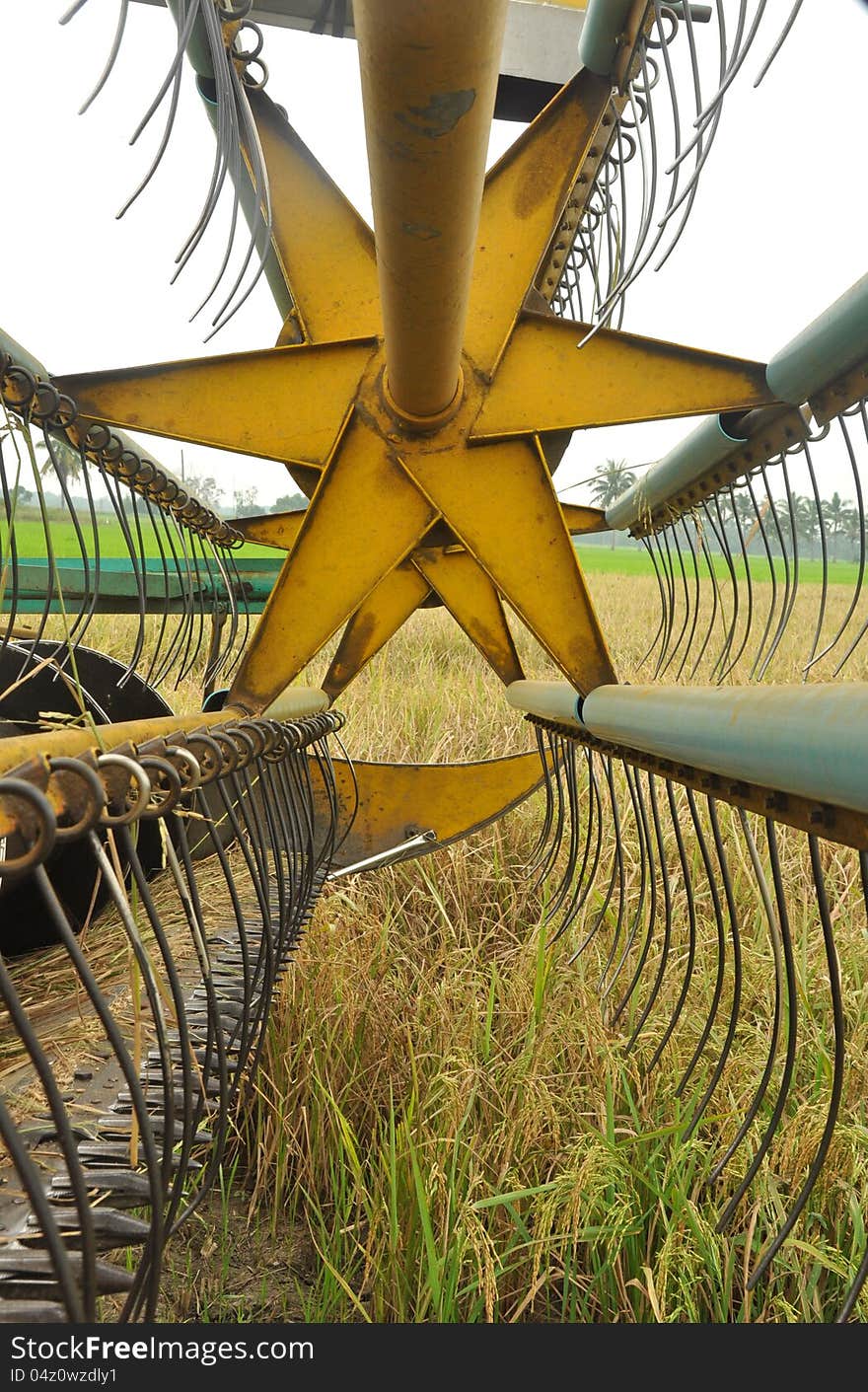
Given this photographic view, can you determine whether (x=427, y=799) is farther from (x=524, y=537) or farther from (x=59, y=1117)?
(x=59, y=1117)

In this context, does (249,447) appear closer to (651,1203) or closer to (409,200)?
(409,200)

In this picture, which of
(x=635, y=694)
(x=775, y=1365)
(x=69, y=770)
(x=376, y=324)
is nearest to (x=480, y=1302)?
(x=775, y=1365)

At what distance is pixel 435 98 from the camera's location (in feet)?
3.38

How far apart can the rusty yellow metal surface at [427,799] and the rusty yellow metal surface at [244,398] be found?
1.36 m

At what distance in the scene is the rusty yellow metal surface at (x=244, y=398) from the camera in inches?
77.0

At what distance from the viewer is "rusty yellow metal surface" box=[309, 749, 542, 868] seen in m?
3.23

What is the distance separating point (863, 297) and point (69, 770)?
154 cm

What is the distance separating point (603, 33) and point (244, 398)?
1100 mm

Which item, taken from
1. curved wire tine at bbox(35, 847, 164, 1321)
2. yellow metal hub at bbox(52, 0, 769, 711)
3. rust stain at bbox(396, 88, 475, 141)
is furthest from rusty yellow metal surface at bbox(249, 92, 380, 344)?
curved wire tine at bbox(35, 847, 164, 1321)

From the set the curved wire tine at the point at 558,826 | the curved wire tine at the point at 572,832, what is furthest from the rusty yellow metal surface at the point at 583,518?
the curved wire tine at the point at 572,832

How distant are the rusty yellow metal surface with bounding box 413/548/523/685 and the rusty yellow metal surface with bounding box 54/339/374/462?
0.93 metres

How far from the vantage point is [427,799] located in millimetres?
3289

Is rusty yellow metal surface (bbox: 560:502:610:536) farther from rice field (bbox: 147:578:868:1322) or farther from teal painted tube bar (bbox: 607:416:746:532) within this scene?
rice field (bbox: 147:578:868:1322)

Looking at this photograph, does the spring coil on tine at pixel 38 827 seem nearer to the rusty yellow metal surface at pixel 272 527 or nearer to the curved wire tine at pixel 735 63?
the curved wire tine at pixel 735 63
